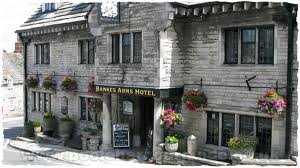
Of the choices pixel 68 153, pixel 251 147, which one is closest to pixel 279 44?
pixel 251 147

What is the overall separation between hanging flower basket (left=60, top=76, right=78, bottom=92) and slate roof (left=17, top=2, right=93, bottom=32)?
3.03 m

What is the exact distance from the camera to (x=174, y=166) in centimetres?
1338

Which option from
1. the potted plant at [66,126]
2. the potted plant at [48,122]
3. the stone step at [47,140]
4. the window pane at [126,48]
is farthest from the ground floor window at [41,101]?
the window pane at [126,48]

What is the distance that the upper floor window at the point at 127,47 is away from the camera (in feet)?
49.6

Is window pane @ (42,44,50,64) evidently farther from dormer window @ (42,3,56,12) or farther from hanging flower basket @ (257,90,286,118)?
hanging flower basket @ (257,90,286,118)

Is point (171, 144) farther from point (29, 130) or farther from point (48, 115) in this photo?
point (29, 130)

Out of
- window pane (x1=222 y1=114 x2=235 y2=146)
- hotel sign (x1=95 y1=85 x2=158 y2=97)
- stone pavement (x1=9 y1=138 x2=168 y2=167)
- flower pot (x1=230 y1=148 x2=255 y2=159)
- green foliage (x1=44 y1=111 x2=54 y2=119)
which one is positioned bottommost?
stone pavement (x1=9 y1=138 x2=168 y2=167)

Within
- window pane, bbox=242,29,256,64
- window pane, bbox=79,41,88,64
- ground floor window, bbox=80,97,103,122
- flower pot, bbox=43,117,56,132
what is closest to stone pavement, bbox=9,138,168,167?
flower pot, bbox=43,117,56,132

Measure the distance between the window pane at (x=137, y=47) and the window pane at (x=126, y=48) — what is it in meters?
0.36

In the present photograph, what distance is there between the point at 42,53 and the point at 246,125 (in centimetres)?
1376

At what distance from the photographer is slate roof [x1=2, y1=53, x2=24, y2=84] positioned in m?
33.6

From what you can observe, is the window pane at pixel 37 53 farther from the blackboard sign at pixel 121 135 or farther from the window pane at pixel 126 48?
the window pane at pixel 126 48

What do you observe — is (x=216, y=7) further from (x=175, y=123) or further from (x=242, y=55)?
(x=175, y=123)

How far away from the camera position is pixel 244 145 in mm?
12344
